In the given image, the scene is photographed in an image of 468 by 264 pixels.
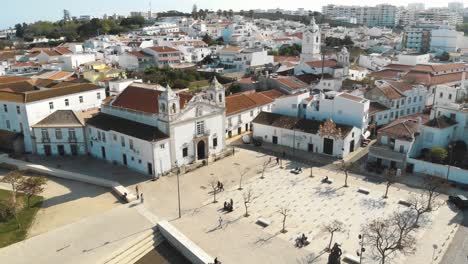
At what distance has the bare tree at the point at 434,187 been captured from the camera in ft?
101

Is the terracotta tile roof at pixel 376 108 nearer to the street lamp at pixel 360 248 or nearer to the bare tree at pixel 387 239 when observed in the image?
the bare tree at pixel 387 239

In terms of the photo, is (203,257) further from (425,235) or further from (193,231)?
(425,235)

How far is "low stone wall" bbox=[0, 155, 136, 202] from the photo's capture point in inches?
1324

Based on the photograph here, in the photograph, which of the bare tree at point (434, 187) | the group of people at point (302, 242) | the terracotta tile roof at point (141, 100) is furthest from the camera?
the terracotta tile roof at point (141, 100)

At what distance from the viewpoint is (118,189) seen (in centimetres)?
3362

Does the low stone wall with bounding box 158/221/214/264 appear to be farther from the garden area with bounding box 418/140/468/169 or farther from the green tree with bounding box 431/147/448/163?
the garden area with bounding box 418/140/468/169

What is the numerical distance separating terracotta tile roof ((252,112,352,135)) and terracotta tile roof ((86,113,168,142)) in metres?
14.4

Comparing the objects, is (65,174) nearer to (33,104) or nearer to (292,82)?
(33,104)

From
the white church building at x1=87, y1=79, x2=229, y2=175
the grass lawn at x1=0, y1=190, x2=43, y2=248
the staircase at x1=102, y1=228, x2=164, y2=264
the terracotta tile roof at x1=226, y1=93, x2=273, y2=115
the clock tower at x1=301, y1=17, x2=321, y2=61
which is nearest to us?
the staircase at x1=102, y1=228, x2=164, y2=264

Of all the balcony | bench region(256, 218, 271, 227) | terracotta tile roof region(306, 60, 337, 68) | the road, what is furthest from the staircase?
terracotta tile roof region(306, 60, 337, 68)

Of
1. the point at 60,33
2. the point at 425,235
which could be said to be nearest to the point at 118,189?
the point at 425,235

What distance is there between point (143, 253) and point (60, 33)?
483 ft

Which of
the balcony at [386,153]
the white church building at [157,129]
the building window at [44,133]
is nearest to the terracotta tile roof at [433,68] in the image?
the balcony at [386,153]

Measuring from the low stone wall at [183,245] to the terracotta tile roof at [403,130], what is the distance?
24.3 metres
